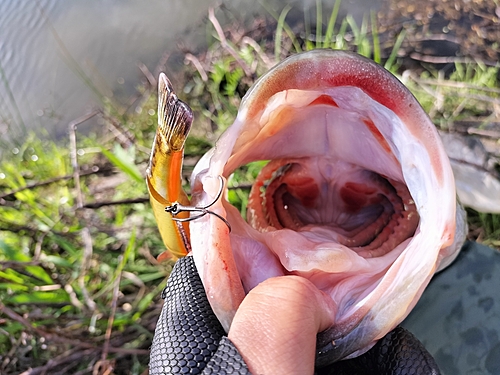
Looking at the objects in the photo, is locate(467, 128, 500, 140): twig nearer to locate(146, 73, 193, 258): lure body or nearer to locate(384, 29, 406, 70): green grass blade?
locate(384, 29, 406, 70): green grass blade

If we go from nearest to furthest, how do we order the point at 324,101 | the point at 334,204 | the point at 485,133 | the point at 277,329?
the point at 277,329
the point at 324,101
the point at 334,204
the point at 485,133

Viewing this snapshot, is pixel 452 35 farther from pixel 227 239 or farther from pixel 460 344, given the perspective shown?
pixel 227 239

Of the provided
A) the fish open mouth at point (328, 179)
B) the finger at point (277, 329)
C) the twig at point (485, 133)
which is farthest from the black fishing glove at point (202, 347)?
the twig at point (485, 133)

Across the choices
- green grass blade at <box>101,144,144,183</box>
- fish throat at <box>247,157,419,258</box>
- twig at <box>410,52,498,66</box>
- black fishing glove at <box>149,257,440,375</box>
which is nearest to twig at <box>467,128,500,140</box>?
twig at <box>410,52,498,66</box>

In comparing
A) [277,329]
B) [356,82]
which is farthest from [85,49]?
[277,329]

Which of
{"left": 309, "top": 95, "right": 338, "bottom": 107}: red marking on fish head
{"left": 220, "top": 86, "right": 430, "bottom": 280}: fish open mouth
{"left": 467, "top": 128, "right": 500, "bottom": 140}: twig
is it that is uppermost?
{"left": 309, "top": 95, "right": 338, "bottom": 107}: red marking on fish head

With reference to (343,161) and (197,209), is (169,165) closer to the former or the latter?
(197,209)

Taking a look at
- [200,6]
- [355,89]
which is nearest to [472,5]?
[200,6]
